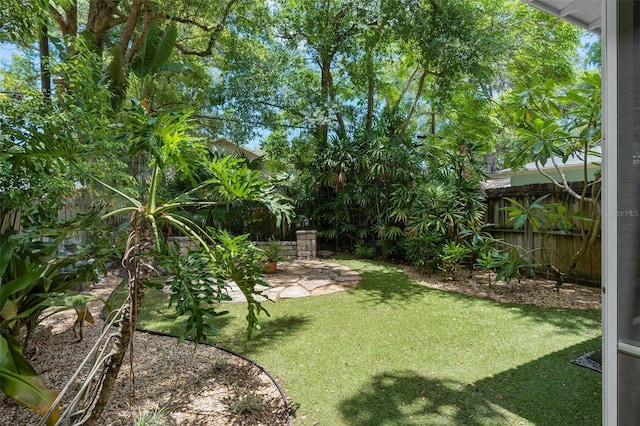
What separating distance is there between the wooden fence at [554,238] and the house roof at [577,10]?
2.65 meters

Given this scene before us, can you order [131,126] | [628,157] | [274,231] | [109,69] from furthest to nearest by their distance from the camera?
[274,231], [109,69], [131,126], [628,157]

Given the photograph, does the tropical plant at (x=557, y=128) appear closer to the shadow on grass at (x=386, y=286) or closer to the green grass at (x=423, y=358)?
the green grass at (x=423, y=358)

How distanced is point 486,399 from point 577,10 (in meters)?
3.16

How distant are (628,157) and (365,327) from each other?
306cm

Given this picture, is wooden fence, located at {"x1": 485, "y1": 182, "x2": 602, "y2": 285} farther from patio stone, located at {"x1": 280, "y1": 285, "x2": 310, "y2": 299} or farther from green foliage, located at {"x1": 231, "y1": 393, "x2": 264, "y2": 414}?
green foliage, located at {"x1": 231, "y1": 393, "x2": 264, "y2": 414}

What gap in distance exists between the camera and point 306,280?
6.32 m

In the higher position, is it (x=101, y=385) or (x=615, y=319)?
(x=615, y=319)

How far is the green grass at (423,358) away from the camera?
242cm

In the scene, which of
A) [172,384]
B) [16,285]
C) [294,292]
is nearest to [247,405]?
[172,384]

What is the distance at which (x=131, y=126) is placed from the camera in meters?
1.85

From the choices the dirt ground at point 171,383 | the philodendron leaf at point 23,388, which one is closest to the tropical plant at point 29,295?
the philodendron leaf at point 23,388

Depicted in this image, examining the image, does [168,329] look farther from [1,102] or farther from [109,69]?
[109,69]

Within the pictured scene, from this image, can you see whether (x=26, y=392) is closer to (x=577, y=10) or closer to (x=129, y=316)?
(x=129, y=316)

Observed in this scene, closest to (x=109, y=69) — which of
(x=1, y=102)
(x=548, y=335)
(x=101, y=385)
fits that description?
(x=1, y=102)
